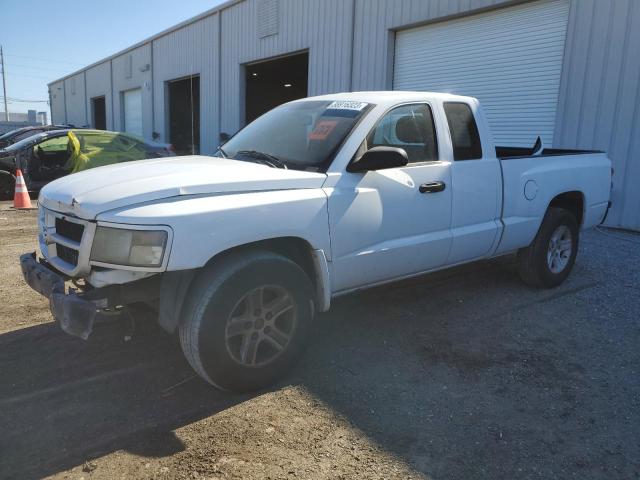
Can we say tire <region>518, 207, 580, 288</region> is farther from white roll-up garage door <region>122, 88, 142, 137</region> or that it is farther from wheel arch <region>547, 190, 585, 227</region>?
white roll-up garage door <region>122, 88, 142, 137</region>

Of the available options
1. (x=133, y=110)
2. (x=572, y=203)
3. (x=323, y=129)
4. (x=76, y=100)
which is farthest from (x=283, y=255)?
(x=76, y=100)

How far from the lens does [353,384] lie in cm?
335

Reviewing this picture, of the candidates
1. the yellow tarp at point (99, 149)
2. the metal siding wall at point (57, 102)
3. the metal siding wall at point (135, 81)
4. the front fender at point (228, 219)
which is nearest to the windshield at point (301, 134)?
the front fender at point (228, 219)

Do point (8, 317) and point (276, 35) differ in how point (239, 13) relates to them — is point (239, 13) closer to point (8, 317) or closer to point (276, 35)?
point (276, 35)

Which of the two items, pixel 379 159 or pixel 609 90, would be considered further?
pixel 609 90

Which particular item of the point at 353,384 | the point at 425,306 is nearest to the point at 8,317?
the point at 353,384

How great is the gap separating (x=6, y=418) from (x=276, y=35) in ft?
47.9

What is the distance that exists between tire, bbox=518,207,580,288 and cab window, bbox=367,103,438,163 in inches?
69.6

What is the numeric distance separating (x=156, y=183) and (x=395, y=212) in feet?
5.46

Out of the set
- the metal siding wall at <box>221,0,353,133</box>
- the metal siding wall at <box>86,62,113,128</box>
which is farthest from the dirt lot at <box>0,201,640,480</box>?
the metal siding wall at <box>86,62,113,128</box>

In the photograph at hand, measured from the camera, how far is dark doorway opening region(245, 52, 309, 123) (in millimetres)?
19098

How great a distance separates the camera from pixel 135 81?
85.3ft

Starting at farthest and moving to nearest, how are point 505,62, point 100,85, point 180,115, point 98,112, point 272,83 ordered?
point 98,112 < point 100,85 < point 272,83 < point 180,115 < point 505,62

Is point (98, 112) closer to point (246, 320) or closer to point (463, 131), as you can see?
point (463, 131)
